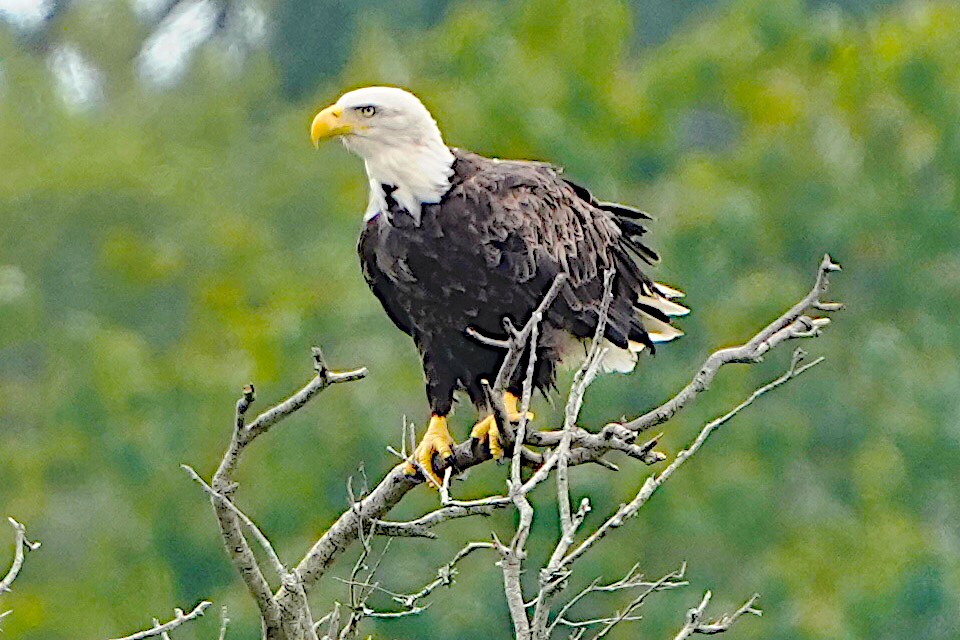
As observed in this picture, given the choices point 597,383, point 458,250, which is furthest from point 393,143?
point 597,383

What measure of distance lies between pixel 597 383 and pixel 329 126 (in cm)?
731

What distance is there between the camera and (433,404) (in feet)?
20.7

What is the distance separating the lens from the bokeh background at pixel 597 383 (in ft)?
46.6

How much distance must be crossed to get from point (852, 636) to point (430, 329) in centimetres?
827

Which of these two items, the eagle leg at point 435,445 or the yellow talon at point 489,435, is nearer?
the yellow talon at point 489,435

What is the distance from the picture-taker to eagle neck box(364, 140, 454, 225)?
19.7 ft

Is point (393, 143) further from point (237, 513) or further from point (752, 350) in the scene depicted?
point (237, 513)

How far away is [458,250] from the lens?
598 cm

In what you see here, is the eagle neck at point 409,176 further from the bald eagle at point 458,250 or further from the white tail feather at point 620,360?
the white tail feather at point 620,360

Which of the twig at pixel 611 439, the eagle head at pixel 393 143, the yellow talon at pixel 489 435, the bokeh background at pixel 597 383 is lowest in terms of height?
the twig at pixel 611 439

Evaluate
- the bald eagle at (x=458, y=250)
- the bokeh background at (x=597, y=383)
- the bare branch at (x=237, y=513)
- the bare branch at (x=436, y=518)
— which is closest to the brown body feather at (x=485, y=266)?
the bald eagle at (x=458, y=250)

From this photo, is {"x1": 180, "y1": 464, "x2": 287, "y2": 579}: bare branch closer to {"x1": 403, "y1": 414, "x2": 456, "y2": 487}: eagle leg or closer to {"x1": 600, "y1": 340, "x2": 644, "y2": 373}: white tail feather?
{"x1": 403, "y1": 414, "x2": 456, "y2": 487}: eagle leg

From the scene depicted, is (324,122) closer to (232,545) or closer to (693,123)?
(232,545)

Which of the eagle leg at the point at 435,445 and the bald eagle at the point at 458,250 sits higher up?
the bald eagle at the point at 458,250
